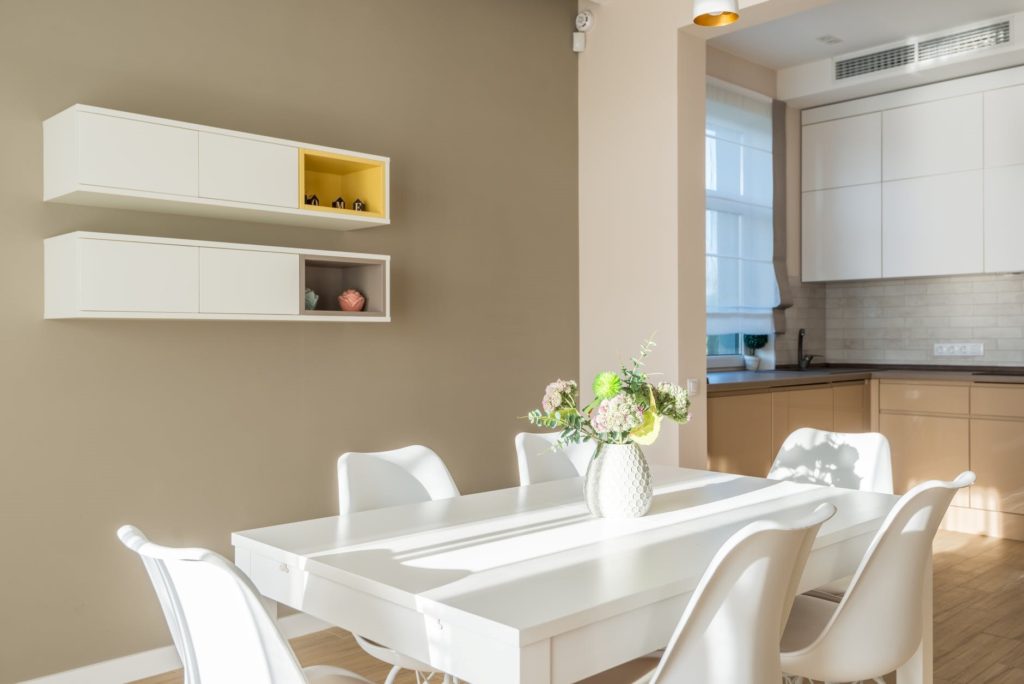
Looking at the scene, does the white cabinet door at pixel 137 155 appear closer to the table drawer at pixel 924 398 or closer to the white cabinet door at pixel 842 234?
the table drawer at pixel 924 398

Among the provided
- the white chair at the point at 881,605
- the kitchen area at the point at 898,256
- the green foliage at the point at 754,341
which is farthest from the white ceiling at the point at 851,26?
the white chair at the point at 881,605

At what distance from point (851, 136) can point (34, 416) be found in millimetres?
5207

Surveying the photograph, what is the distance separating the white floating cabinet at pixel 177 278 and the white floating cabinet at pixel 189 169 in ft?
0.47

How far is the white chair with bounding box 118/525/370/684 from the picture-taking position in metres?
1.36

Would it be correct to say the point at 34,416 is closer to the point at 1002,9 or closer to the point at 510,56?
the point at 510,56

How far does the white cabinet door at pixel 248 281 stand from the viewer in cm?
296

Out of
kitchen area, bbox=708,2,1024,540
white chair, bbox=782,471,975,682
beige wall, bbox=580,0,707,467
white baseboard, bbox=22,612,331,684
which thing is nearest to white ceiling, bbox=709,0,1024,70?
kitchen area, bbox=708,2,1024,540

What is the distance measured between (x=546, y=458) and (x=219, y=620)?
1.72 meters

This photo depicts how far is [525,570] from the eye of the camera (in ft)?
5.62

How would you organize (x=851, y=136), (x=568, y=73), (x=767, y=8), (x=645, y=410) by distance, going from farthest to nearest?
(x=851, y=136), (x=568, y=73), (x=767, y=8), (x=645, y=410)

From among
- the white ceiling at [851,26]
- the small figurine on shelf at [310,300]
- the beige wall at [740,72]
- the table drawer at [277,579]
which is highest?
the white ceiling at [851,26]

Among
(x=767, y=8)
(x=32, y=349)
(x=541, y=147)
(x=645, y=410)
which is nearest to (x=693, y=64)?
(x=767, y=8)

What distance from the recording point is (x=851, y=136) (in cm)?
588

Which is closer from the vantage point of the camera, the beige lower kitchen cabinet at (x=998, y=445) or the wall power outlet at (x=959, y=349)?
the beige lower kitchen cabinet at (x=998, y=445)
